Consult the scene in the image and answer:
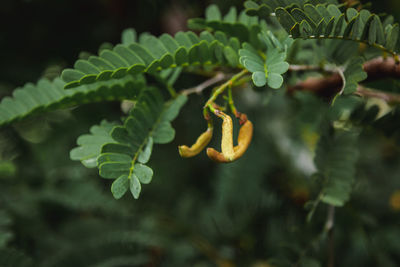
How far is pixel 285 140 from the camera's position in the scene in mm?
1585

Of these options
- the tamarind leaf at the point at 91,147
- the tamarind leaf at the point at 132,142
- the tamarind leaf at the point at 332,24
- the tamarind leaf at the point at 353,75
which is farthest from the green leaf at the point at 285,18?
the tamarind leaf at the point at 91,147

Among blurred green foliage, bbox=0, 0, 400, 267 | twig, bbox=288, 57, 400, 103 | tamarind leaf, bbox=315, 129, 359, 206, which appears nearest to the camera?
twig, bbox=288, 57, 400, 103

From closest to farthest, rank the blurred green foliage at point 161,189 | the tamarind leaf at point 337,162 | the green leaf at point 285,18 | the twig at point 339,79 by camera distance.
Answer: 1. the green leaf at point 285,18
2. the twig at point 339,79
3. the tamarind leaf at point 337,162
4. the blurred green foliage at point 161,189

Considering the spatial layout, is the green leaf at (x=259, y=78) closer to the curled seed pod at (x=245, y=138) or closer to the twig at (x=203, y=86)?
the curled seed pod at (x=245, y=138)

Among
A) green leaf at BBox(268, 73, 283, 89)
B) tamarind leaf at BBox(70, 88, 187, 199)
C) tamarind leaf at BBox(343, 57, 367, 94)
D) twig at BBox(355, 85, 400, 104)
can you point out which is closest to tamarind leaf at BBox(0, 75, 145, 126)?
tamarind leaf at BBox(70, 88, 187, 199)

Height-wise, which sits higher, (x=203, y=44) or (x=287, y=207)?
(x=203, y=44)

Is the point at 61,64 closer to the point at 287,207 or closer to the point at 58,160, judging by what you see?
the point at 58,160

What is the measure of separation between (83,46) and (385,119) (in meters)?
1.14

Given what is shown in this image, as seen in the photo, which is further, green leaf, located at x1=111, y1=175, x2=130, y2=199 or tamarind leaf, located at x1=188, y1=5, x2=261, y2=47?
tamarind leaf, located at x1=188, y1=5, x2=261, y2=47

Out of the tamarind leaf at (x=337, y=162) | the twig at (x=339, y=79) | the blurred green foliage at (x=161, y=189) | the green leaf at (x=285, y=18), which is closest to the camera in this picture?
the green leaf at (x=285, y=18)

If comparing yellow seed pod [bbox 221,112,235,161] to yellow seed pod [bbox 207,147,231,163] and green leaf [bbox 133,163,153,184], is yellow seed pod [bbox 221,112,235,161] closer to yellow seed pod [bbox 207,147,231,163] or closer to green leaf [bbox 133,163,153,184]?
yellow seed pod [bbox 207,147,231,163]

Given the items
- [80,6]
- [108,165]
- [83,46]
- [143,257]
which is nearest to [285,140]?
[143,257]

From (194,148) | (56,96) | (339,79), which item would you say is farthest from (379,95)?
(56,96)

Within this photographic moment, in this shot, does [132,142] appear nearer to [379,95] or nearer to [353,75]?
[353,75]
